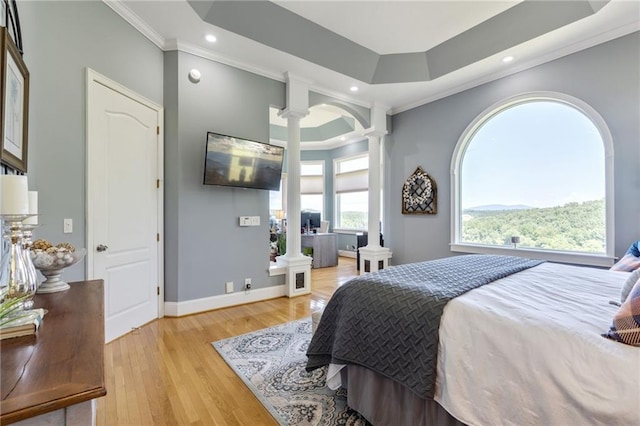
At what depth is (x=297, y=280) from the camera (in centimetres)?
410

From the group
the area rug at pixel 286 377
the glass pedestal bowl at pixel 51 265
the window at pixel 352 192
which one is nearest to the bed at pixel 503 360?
the area rug at pixel 286 377

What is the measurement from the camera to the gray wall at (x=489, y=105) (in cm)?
292

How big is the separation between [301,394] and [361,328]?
2.43 feet

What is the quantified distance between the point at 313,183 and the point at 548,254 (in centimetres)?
587

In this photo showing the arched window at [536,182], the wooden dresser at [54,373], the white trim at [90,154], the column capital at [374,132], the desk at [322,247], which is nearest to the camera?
the wooden dresser at [54,373]

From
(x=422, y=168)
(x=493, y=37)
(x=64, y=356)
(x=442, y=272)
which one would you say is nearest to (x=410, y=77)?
(x=493, y=37)

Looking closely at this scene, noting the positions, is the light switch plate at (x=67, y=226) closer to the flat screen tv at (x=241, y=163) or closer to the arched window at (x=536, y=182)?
the flat screen tv at (x=241, y=163)

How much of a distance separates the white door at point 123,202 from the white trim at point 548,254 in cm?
409

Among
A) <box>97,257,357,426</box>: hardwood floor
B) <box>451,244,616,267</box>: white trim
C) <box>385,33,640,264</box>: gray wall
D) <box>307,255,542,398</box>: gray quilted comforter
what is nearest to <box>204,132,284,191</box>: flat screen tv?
<box>97,257,357,426</box>: hardwood floor

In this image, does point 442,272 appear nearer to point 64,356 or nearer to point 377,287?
point 377,287

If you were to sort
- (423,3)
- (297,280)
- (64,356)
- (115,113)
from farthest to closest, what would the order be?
(297,280) < (423,3) < (115,113) < (64,356)

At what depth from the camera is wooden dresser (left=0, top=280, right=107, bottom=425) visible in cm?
62

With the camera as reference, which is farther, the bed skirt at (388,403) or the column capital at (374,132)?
the column capital at (374,132)

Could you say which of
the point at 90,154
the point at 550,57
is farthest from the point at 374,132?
the point at 90,154
